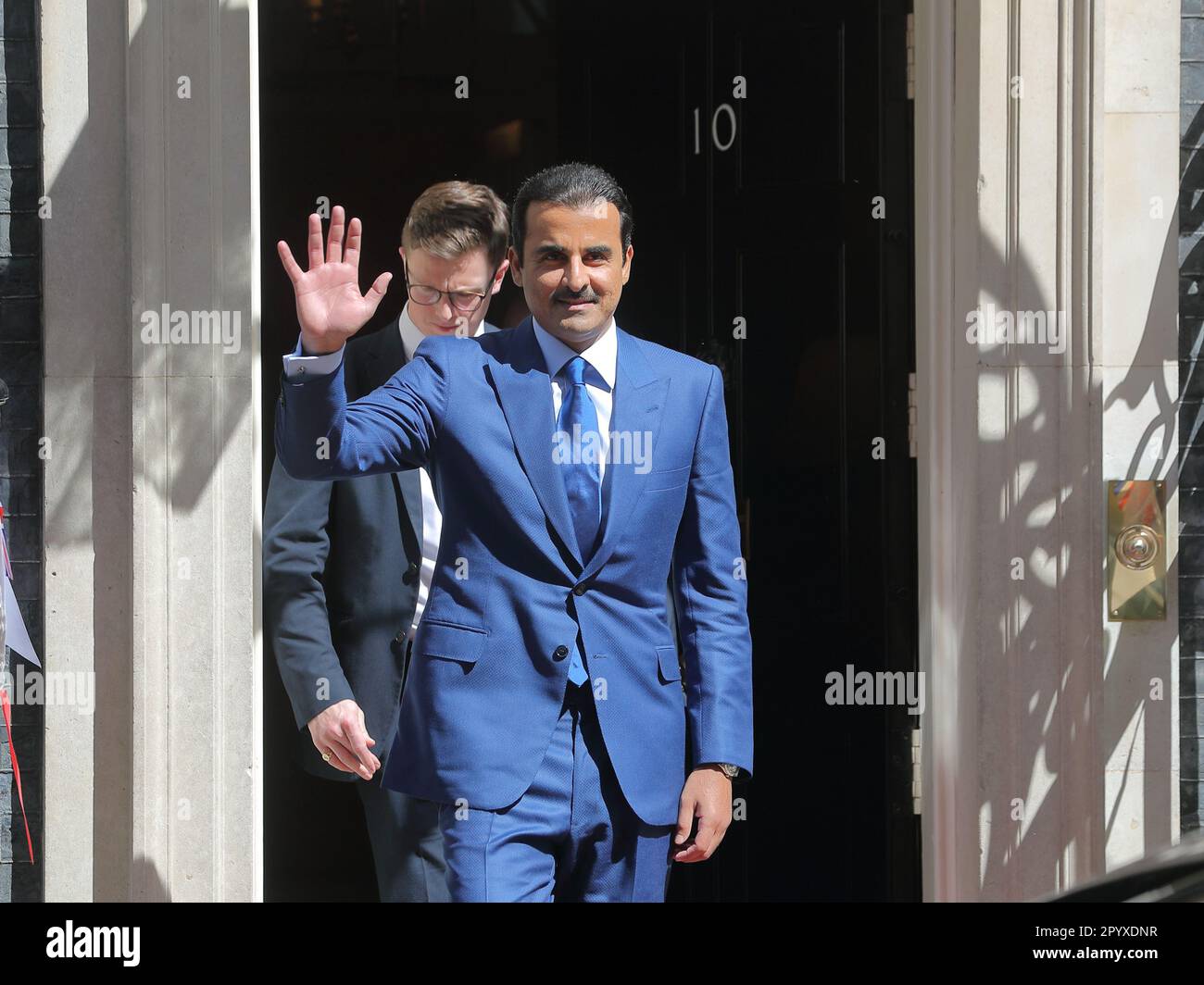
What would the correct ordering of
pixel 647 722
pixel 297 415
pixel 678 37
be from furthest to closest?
pixel 678 37 < pixel 647 722 < pixel 297 415

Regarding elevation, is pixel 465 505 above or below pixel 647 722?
above

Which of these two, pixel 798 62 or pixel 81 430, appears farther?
pixel 798 62

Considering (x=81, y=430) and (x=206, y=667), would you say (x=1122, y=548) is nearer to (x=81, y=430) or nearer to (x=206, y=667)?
(x=206, y=667)

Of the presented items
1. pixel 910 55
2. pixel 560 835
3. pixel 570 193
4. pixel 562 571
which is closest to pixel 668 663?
pixel 562 571

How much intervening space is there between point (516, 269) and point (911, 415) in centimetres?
157

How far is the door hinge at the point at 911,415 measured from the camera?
5066 millimetres

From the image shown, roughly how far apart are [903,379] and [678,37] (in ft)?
4.94

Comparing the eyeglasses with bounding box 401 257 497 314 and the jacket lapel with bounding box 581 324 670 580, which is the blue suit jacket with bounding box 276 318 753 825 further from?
→ the eyeglasses with bounding box 401 257 497 314

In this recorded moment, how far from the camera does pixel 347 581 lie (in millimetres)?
4727

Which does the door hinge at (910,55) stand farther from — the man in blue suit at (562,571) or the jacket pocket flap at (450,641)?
the jacket pocket flap at (450,641)

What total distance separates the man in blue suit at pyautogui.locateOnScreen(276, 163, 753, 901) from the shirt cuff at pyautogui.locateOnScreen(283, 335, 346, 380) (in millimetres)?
189

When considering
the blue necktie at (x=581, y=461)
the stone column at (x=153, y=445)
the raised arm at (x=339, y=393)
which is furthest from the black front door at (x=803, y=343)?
the stone column at (x=153, y=445)
